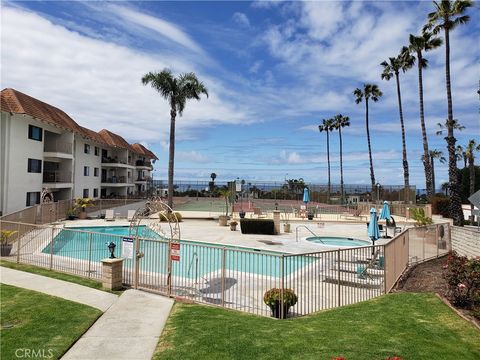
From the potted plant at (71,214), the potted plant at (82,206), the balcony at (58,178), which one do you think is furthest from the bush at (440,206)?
the balcony at (58,178)

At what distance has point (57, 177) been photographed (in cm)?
3491

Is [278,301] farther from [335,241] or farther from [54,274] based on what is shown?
[335,241]

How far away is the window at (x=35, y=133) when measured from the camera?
2976 cm

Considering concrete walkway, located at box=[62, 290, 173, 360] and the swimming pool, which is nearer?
concrete walkway, located at box=[62, 290, 173, 360]

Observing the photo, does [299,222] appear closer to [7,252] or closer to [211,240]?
[211,240]

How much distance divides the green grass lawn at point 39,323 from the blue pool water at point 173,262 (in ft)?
8.29

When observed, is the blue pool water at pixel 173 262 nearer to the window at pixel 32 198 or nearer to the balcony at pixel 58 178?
the window at pixel 32 198

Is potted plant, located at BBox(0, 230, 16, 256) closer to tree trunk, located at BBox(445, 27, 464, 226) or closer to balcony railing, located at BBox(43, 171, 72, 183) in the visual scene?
balcony railing, located at BBox(43, 171, 72, 183)

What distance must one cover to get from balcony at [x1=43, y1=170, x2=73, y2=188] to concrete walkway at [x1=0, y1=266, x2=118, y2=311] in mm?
22211

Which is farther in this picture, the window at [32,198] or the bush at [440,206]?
the bush at [440,206]

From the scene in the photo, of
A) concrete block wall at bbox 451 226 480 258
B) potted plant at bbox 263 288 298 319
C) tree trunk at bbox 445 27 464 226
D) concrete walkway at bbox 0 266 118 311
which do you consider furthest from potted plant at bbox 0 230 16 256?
tree trunk at bbox 445 27 464 226

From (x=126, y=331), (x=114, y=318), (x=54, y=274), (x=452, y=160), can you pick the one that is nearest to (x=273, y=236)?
(x=452, y=160)

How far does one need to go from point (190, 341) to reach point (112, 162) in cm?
4569

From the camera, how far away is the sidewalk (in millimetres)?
6797
